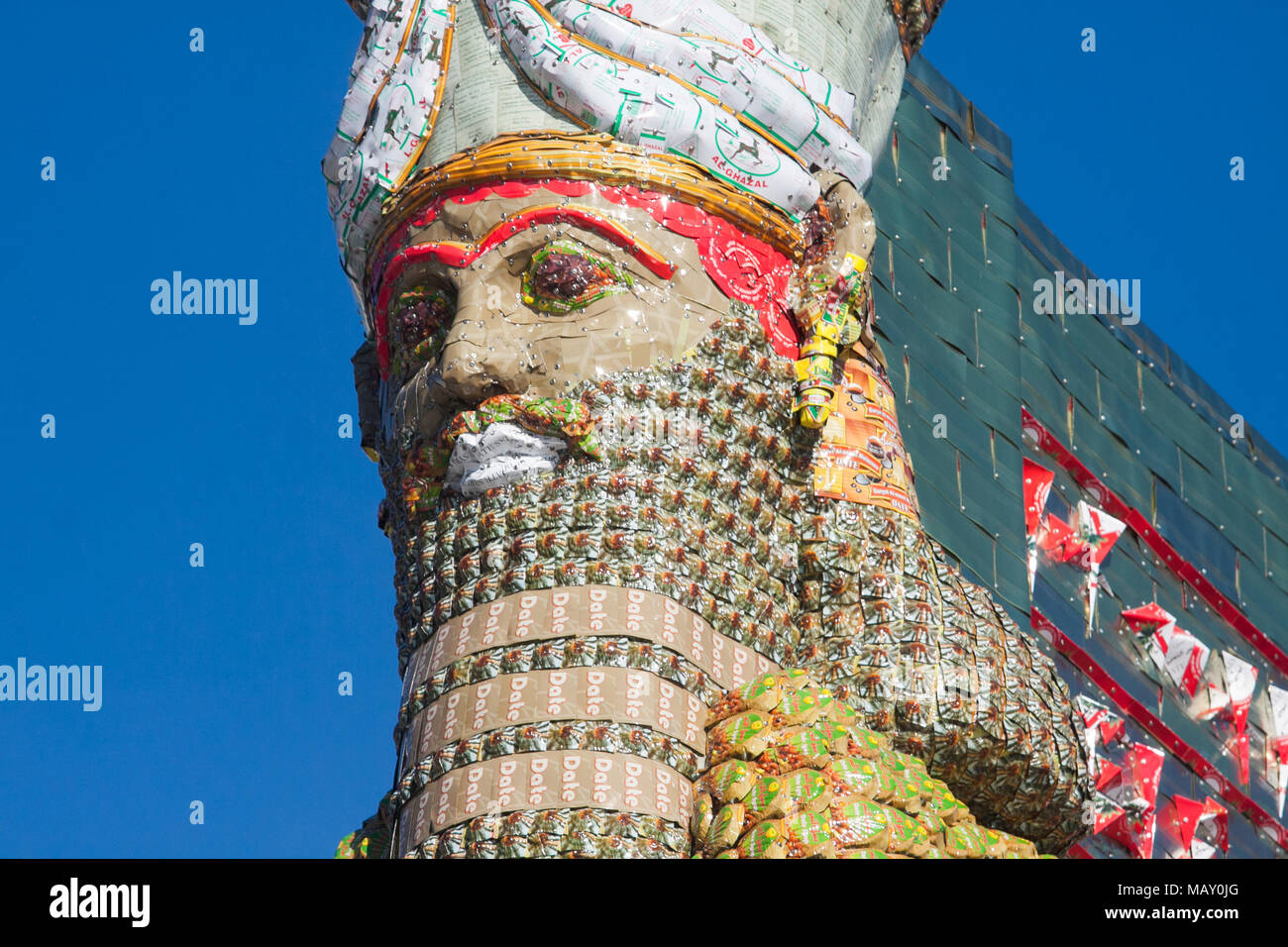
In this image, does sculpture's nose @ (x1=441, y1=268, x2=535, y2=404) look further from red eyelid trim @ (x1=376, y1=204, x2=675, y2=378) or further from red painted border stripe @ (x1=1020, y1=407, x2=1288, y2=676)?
red painted border stripe @ (x1=1020, y1=407, x2=1288, y2=676)

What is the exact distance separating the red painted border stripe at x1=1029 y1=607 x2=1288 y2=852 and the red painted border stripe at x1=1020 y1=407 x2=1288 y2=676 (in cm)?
184

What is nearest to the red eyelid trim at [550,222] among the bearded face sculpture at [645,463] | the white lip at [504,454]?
the bearded face sculpture at [645,463]

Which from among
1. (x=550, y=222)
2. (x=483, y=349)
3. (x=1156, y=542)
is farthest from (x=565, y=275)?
(x=1156, y=542)

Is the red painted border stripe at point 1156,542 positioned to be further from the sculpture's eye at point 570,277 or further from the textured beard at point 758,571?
the sculpture's eye at point 570,277

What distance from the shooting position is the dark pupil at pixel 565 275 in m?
14.2

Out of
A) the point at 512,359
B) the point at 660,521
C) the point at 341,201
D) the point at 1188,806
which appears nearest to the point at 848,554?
the point at 660,521

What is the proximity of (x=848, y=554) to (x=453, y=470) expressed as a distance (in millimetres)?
2263

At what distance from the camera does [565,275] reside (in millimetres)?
14227

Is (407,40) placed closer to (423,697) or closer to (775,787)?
(423,697)

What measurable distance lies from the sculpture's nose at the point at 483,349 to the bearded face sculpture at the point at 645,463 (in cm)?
2

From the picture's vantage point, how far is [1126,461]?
23391mm

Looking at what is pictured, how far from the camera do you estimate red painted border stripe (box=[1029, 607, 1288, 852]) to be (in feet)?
69.3

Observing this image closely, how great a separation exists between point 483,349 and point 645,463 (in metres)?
1.11
